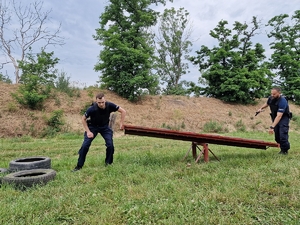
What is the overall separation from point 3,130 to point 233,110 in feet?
53.4

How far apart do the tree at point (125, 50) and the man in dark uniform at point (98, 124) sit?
33.3ft

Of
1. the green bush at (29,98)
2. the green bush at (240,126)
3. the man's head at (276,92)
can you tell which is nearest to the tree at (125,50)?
the green bush at (29,98)

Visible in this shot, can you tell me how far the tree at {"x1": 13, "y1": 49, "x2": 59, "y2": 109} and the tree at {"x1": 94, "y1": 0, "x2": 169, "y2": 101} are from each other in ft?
10.8

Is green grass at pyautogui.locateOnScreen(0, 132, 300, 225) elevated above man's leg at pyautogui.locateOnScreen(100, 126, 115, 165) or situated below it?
below

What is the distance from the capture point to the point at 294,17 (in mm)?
23891

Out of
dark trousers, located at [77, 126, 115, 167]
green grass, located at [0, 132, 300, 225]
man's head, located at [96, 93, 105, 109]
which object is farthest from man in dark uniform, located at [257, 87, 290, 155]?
man's head, located at [96, 93, 105, 109]

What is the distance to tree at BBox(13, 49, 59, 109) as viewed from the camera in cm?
1298

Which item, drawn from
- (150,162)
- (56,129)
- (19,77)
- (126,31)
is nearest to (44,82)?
(56,129)

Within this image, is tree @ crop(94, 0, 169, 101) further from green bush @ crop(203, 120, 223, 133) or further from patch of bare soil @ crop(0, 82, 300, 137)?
green bush @ crop(203, 120, 223, 133)

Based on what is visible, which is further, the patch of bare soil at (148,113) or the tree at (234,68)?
the tree at (234,68)

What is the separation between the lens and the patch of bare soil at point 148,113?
12148 millimetres

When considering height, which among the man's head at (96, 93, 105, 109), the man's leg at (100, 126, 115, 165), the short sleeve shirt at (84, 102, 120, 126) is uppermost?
the man's head at (96, 93, 105, 109)

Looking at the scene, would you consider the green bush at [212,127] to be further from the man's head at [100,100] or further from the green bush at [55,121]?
the man's head at [100,100]

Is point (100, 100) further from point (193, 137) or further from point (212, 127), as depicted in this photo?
point (212, 127)
